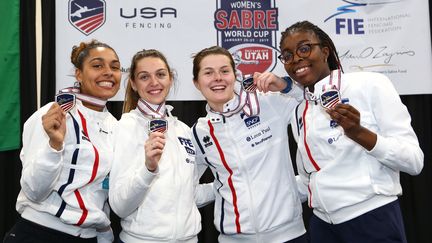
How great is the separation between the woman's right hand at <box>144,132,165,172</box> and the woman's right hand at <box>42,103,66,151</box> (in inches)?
15.7

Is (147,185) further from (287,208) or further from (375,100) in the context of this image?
(375,100)

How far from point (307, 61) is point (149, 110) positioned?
902 millimetres

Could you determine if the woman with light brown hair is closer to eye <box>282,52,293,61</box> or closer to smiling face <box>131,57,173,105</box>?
smiling face <box>131,57,173,105</box>

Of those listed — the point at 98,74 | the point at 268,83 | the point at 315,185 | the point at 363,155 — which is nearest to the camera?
the point at 363,155

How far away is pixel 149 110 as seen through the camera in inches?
90.7

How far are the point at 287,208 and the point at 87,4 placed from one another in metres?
2.55

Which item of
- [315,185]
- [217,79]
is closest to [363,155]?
[315,185]

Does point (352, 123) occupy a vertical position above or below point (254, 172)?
above

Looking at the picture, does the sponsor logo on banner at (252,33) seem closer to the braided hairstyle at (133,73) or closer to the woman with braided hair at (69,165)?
the braided hairstyle at (133,73)

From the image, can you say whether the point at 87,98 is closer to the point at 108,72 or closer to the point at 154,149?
the point at 108,72

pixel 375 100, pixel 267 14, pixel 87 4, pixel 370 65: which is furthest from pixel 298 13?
pixel 375 100

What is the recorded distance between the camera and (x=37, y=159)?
190cm

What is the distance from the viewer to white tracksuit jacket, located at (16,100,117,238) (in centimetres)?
202

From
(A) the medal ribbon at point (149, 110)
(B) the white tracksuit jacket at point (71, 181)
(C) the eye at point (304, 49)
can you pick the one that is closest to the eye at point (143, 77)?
(A) the medal ribbon at point (149, 110)
